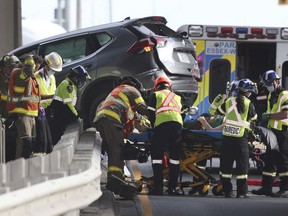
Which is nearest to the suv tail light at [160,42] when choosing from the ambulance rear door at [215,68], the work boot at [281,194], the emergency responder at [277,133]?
the ambulance rear door at [215,68]

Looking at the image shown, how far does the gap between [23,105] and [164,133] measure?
6.32 feet

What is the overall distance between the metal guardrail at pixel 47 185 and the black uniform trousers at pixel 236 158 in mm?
6706

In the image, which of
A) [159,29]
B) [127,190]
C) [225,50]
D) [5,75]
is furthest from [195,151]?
[225,50]

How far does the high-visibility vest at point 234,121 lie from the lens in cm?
1570

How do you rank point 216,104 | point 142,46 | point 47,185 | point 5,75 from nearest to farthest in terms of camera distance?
point 47,185, point 5,75, point 142,46, point 216,104

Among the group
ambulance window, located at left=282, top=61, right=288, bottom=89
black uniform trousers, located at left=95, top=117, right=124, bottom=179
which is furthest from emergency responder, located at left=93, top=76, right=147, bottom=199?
ambulance window, located at left=282, top=61, right=288, bottom=89

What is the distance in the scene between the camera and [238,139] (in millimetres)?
15688

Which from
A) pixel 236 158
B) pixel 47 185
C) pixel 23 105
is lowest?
pixel 236 158

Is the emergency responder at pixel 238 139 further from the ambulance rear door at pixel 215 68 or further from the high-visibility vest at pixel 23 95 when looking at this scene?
the ambulance rear door at pixel 215 68

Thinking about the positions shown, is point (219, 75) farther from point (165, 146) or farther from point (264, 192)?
point (165, 146)

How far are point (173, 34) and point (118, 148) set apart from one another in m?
5.34

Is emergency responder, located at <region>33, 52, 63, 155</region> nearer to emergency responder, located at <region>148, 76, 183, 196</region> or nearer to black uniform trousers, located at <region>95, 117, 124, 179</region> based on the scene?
black uniform trousers, located at <region>95, 117, 124, 179</region>

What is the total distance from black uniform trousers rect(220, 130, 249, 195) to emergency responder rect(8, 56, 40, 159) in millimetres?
2618

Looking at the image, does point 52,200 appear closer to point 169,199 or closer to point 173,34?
point 169,199
